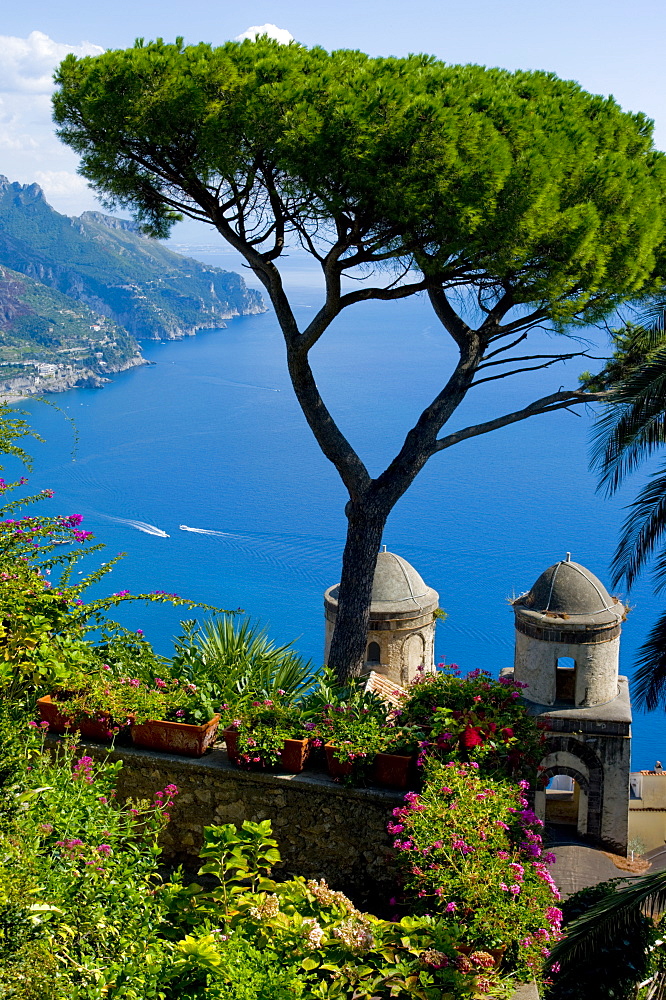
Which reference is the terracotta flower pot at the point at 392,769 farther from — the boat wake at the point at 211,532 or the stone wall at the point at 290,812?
the boat wake at the point at 211,532

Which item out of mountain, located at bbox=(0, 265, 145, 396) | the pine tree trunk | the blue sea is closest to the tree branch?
the pine tree trunk

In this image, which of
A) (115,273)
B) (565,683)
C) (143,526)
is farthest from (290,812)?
(115,273)

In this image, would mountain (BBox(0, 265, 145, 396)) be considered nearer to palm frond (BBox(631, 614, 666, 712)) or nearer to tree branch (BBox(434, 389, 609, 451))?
palm frond (BBox(631, 614, 666, 712))

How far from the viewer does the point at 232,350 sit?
104 m

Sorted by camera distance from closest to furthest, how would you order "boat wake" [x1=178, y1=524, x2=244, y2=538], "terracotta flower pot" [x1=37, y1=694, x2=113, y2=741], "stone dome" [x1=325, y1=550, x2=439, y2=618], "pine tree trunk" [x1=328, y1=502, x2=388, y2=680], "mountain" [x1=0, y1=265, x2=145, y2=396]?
"terracotta flower pot" [x1=37, y1=694, x2=113, y2=741] → "pine tree trunk" [x1=328, y1=502, x2=388, y2=680] → "stone dome" [x1=325, y1=550, x2=439, y2=618] → "boat wake" [x1=178, y1=524, x2=244, y2=538] → "mountain" [x1=0, y1=265, x2=145, y2=396]

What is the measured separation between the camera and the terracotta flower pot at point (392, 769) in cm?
380

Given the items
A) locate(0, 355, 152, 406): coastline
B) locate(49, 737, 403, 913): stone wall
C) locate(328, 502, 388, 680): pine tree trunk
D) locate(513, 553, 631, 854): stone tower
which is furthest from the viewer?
locate(0, 355, 152, 406): coastline

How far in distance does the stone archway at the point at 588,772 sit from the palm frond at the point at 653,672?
56.1 inches

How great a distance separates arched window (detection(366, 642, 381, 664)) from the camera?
35.3 ft

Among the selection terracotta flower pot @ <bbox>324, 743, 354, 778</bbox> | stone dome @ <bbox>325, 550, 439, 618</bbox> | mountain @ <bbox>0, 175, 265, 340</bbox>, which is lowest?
terracotta flower pot @ <bbox>324, 743, 354, 778</bbox>

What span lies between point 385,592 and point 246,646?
18.8ft

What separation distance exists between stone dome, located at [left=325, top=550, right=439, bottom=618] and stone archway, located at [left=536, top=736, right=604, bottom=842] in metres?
2.53

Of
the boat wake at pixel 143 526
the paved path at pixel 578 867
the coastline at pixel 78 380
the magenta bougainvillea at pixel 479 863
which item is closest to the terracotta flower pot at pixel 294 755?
the magenta bougainvillea at pixel 479 863

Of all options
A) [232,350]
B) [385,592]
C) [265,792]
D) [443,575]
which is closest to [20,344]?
[232,350]
